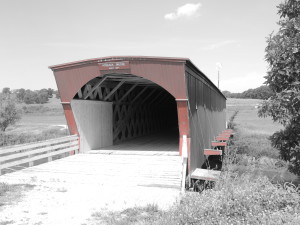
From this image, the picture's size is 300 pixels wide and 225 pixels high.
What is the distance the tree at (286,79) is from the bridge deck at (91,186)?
2836 millimetres

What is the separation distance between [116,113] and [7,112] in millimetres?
17618

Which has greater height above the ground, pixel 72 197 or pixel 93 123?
pixel 93 123

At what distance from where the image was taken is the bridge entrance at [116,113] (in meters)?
11.3

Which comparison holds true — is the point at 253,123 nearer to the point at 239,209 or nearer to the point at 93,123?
the point at 93,123

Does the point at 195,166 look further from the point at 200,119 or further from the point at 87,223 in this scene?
the point at 87,223

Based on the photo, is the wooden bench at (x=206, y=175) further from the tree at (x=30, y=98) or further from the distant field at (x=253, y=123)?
the tree at (x=30, y=98)

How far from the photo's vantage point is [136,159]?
973cm

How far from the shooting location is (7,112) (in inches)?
1093

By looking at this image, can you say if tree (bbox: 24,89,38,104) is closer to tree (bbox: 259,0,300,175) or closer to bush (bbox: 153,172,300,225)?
tree (bbox: 259,0,300,175)

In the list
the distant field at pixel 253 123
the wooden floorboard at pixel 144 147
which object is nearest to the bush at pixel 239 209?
the distant field at pixel 253 123

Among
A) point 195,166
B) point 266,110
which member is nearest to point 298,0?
point 266,110

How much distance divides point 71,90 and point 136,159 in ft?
10.7

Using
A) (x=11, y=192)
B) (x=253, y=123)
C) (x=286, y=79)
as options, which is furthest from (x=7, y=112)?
(x=253, y=123)

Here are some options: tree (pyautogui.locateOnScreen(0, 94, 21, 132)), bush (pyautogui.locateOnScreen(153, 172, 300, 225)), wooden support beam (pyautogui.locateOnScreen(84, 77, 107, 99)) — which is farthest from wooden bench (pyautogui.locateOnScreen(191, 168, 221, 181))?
tree (pyautogui.locateOnScreen(0, 94, 21, 132))
